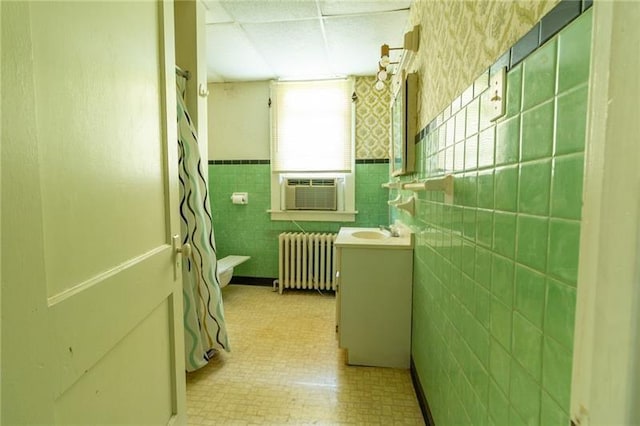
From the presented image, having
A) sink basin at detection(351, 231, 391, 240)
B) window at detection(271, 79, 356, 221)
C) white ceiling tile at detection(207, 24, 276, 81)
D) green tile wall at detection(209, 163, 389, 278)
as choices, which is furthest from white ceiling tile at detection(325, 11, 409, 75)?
sink basin at detection(351, 231, 391, 240)

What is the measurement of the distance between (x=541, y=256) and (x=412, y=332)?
1.41m

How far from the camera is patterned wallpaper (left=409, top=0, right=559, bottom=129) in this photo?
720mm

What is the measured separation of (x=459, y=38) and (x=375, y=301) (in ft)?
4.66

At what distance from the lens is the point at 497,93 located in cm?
78

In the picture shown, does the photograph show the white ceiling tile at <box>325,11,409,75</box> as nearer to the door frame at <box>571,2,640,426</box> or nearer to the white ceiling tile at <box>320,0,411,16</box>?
the white ceiling tile at <box>320,0,411,16</box>

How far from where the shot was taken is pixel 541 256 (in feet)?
1.99

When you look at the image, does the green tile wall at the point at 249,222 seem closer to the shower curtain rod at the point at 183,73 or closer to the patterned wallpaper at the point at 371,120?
the patterned wallpaper at the point at 371,120

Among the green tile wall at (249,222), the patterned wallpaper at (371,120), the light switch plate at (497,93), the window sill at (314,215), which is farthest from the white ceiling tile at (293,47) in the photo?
the light switch plate at (497,93)

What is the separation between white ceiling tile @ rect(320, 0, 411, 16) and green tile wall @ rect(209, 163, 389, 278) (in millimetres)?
1686

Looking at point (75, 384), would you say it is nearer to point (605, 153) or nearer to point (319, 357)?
point (605, 153)

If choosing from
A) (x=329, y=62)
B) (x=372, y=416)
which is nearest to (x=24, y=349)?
(x=372, y=416)

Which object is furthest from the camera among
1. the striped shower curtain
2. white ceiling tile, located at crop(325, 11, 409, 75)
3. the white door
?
white ceiling tile, located at crop(325, 11, 409, 75)

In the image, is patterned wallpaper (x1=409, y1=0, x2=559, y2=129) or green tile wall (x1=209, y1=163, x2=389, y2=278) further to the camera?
green tile wall (x1=209, y1=163, x2=389, y2=278)

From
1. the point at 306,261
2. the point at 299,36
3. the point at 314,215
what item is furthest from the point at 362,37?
the point at 306,261
